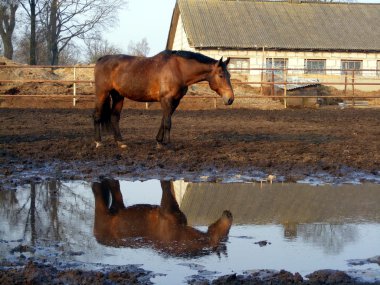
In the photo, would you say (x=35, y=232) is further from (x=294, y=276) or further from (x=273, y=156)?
(x=273, y=156)

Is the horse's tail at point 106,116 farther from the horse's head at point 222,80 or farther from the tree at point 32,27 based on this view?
the tree at point 32,27

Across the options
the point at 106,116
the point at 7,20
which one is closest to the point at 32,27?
the point at 7,20

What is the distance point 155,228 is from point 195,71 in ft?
16.5

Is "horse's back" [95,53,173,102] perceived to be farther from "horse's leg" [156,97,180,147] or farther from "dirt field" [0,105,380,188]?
"dirt field" [0,105,380,188]

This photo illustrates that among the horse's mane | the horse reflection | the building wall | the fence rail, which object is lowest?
the horse reflection

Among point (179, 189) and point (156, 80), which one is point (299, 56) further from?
point (179, 189)

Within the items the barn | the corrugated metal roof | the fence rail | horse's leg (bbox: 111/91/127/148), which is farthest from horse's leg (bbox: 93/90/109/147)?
the corrugated metal roof

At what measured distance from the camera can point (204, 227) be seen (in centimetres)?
569

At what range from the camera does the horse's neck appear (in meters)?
10.2

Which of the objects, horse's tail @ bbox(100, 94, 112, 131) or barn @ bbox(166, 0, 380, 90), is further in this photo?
barn @ bbox(166, 0, 380, 90)

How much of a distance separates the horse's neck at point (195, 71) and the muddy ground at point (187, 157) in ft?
3.96

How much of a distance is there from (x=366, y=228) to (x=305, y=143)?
5.75m

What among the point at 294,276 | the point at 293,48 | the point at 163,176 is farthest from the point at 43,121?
the point at 293,48

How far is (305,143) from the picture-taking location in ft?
37.2
